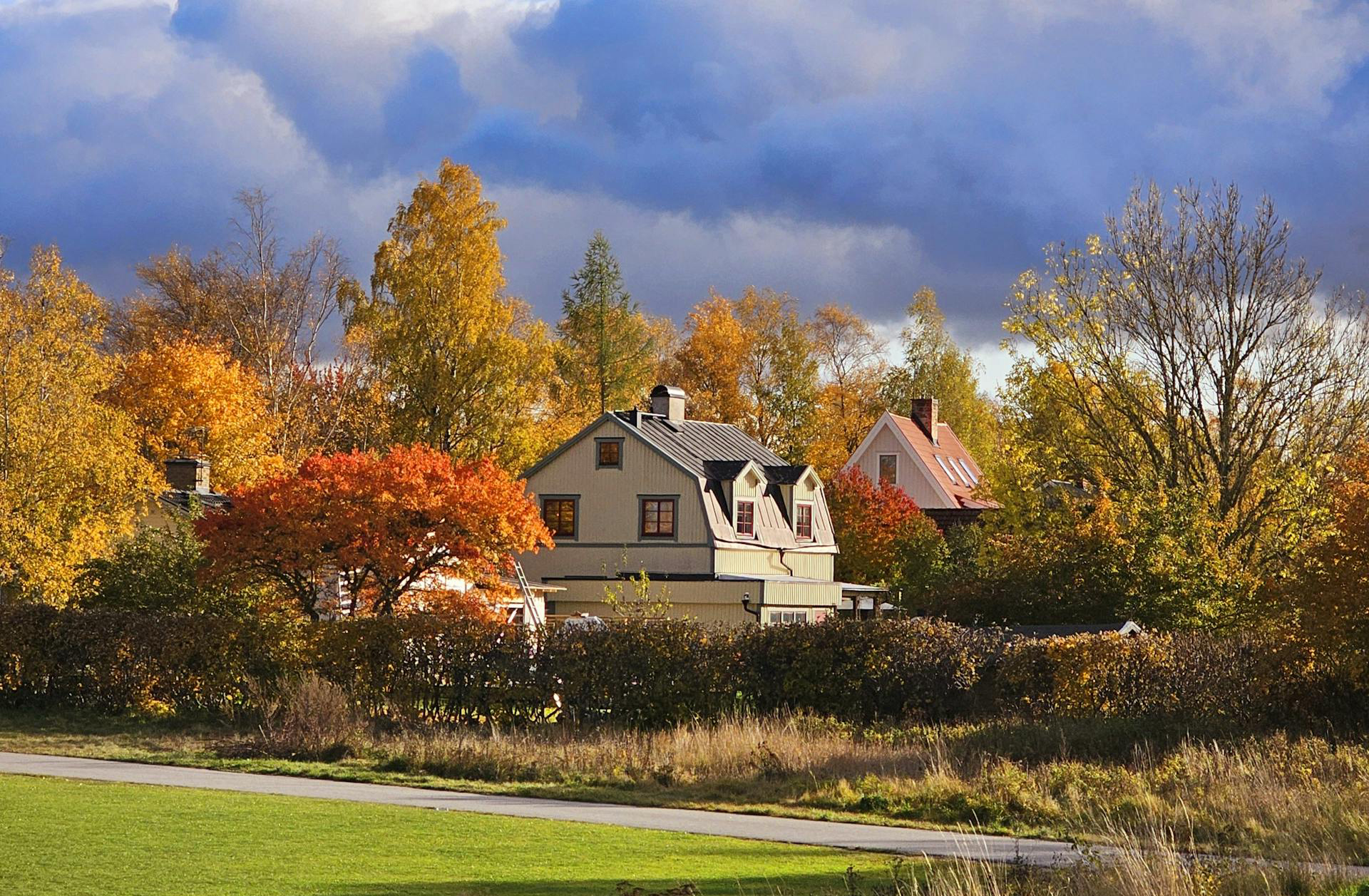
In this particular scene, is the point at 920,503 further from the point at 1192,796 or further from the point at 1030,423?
the point at 1192,796

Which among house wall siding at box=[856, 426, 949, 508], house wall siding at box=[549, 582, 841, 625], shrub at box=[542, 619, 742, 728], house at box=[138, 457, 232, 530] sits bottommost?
shrub at box=[542, 619, 742, 728]

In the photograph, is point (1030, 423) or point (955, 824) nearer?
point (955, 824)

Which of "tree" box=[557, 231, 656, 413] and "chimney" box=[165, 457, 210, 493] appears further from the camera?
"tree" box=[557, 231, 656, 413]

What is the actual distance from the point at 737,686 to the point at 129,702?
10.2 meters

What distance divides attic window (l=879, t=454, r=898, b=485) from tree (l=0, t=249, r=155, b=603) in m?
39.7

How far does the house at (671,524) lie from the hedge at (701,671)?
23.1 m

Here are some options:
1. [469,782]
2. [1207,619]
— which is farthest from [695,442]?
[469,782]

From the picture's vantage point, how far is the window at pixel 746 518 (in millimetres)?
50688

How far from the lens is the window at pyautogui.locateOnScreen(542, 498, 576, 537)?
5088 centimetres

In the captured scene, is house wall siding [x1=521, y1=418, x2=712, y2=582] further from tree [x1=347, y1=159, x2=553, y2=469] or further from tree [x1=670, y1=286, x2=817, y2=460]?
tree [x1=670, y1=286, x2=817, y2=460]

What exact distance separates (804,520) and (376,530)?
28225 mm

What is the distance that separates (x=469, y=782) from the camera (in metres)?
18.9

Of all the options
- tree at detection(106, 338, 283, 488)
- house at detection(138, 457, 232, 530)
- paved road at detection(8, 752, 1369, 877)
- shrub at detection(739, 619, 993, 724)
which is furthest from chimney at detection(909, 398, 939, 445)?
paved road at detection(8, 752, 1369, 877)

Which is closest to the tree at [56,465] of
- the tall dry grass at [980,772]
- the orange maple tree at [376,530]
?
the orange maple tree at [376,530]
